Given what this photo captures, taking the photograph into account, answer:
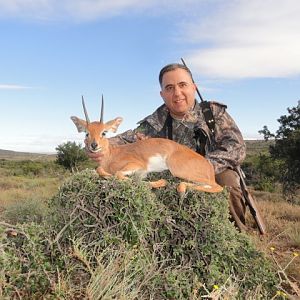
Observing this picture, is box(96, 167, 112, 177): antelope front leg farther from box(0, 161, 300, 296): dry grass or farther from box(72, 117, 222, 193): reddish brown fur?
box(0, 161, 300, 296): dry grass

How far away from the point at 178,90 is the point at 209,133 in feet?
2.63

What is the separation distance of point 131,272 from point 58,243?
735 mm

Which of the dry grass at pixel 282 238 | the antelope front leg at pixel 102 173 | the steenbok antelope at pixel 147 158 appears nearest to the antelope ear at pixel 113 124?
the steenbok antelope at pixel 147 158

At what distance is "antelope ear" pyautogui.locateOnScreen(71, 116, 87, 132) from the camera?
16.7 ft

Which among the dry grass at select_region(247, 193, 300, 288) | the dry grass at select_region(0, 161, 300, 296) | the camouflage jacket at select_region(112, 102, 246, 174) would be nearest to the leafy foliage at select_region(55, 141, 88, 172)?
the dry grass at select_region(0, 161, 300, 296)

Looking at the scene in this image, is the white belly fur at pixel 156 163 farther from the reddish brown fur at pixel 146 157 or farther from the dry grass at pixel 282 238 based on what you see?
the dry grass at pixel 282 238

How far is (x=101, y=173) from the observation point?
16.0 ft

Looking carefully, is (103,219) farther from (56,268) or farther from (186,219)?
(186,219)

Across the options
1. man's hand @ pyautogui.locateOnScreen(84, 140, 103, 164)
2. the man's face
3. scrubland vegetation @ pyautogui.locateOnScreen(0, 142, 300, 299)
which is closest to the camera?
scrubland vegetation @ pyautogui.locateOnScreen(0, 142, 300, 299)

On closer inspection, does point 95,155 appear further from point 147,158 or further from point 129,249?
point 129,249

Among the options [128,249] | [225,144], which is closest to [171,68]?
[225,144]

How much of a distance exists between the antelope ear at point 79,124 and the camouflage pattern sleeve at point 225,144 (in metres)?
1.91

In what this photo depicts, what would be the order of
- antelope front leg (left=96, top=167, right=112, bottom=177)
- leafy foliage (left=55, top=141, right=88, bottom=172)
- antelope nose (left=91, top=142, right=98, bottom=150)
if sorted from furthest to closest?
leafy foliage (left=55, top=141, right=88, bottom=172)
antelope nose (left=91, top=142, right=98, bottom=150)
antelope front leg (left=96, top=167, right=112, bottom=177)

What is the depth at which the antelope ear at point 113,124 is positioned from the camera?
5.21 m
